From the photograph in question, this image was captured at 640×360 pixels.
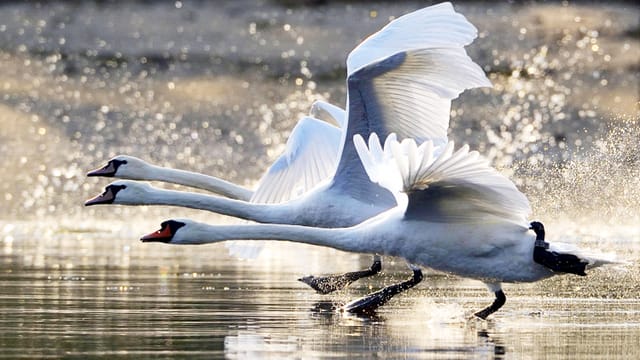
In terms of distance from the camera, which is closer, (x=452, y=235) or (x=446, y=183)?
(x=446, y=183)

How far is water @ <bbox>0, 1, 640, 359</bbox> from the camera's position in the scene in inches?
416

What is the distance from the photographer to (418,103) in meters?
13.6

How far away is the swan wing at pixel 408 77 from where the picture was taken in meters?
13.1

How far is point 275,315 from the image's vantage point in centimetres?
1149

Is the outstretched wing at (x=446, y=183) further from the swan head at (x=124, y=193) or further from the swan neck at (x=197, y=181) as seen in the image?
the swan neck at (x=197, y=181)

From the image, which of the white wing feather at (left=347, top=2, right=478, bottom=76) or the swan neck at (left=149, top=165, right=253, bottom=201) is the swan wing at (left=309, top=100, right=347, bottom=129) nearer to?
the swan neck at (left=149, top=165, right=253, bottom=201)

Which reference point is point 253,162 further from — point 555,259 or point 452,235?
point 555,259

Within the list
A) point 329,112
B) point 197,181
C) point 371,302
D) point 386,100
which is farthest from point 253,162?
point 371,302

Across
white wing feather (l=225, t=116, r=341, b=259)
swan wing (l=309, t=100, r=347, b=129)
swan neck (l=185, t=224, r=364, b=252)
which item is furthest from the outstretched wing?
swan wing (l=309, t=100, r=347, b=129)

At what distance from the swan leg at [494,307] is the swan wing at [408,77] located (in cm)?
182

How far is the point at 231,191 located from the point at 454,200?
370 centimetres

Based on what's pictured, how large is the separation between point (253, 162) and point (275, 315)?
1422 cm

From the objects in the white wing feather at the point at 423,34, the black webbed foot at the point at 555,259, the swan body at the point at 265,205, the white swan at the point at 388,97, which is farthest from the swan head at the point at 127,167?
the black webbed foot at the point at 555,259

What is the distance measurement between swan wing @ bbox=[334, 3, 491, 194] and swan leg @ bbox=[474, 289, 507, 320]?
182 centimetres
